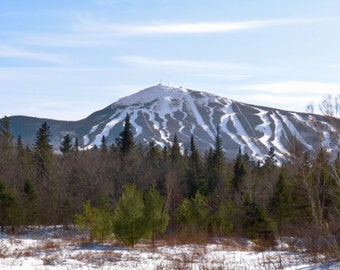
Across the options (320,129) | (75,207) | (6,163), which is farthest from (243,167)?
(320,129)

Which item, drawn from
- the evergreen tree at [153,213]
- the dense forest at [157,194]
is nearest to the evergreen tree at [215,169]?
the dense forest at [157,194]

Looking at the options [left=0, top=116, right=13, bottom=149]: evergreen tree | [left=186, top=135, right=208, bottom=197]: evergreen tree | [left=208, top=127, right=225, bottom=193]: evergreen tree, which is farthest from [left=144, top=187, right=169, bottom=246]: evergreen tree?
[left=0, top=116, right=13, bottom=149]: evergreen tree

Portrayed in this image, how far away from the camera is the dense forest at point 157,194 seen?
77.0ft

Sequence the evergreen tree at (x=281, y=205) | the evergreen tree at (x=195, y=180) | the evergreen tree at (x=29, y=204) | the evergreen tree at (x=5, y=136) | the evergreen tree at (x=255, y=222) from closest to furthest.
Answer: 1. the evergreen tree at (x=255, y=222)
2. the evergreen tree at (x=281, y=205)
3. the evergreen tree at (x=29, y=204)
4. the evergreen tree at (x=195, y=180)
5. the evergreen tree at (x=5, y=136)

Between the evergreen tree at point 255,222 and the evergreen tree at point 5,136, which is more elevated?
the evergreen tree at point 5,136

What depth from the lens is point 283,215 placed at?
1351 inches

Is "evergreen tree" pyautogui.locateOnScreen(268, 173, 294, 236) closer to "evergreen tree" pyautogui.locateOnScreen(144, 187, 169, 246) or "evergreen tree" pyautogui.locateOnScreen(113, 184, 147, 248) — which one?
"evergreen tree" pyautogui.locateOnScreen(144, 187, 169, 246)

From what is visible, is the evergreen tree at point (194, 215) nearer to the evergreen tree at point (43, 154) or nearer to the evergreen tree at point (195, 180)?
the evergreen tree at point (195, 180)

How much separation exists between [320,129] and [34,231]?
2808 centimetres

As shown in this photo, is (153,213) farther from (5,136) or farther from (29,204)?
(5,136)

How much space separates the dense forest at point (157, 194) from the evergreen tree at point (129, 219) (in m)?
0.05

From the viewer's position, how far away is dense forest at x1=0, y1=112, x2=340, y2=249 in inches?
925

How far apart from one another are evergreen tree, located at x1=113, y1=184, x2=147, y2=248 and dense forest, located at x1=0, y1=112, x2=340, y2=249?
46 mm

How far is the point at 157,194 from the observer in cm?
2491
